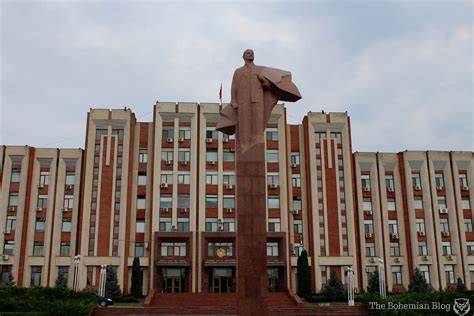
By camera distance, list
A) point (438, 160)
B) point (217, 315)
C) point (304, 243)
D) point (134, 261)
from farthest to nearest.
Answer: point (438, 160) → point (304, 243) → point (134, 261) → point (217, 315)

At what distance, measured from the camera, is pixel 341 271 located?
38.9m

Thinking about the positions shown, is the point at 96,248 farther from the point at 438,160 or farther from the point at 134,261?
the point at 438,160

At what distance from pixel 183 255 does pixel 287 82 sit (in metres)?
25.0

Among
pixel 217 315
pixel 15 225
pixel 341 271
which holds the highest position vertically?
pixel 15 225

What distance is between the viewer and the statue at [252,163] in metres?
13.9

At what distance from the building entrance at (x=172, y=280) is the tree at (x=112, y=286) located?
3217 millimetres

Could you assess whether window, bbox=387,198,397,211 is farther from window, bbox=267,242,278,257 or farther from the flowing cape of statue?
the flowing cape of statue

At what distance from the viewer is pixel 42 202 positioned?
1588 inches

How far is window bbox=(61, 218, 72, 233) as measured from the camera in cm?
3994

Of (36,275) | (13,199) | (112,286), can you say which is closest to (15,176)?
(13,199)

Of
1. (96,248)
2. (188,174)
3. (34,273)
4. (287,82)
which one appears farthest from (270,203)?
(287,82)

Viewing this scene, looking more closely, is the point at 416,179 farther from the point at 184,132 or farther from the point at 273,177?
the point at 184,132

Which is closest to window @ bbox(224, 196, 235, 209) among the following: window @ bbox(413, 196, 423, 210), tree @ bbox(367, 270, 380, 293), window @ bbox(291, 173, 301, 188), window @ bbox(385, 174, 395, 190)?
window @ bbox(291, 173, 301, 188)

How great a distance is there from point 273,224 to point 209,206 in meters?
4.86
